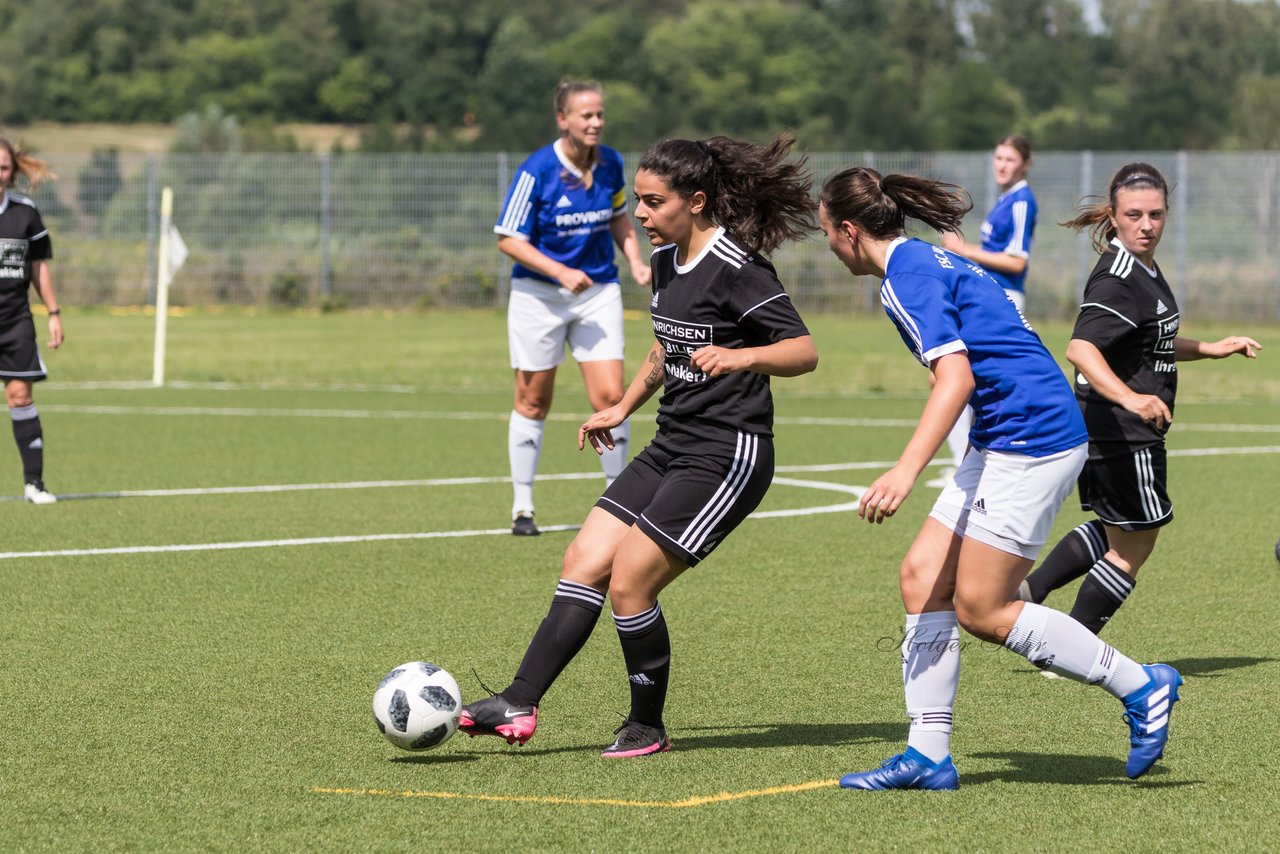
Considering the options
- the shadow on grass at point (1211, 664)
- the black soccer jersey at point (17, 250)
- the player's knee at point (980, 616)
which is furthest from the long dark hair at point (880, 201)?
the black soccer jersey at point (17, 250)

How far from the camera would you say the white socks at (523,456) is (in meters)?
10.3

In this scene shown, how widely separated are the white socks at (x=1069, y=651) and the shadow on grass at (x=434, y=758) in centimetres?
166

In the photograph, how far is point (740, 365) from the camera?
17.3 ft

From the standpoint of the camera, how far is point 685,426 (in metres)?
5.66

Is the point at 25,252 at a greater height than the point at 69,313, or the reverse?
the point at 25,252

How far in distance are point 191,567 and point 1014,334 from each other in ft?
16.4

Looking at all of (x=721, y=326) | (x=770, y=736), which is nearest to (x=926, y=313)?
(x=721, y=326)

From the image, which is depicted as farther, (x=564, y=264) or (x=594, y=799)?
(x=564, y=264)

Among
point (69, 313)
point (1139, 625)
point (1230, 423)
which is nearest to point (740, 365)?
point (1139, 625)

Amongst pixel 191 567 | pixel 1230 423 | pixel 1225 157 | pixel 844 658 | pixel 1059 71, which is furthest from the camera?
pixel 1059 71

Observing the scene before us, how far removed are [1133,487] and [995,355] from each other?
1.59 m

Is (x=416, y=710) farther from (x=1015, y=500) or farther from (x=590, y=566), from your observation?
(x=1015, y=500)

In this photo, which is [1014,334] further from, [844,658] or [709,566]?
[709,566]

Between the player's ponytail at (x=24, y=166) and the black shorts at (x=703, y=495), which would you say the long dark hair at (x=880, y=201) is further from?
the player's ponytail at (x=24, y=166)
